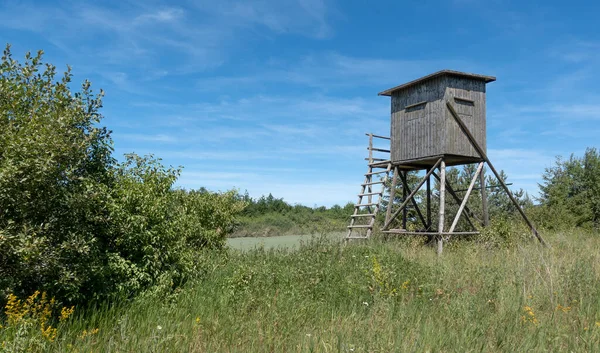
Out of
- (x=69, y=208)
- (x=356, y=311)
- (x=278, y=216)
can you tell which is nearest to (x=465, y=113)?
(x=356, y=311)

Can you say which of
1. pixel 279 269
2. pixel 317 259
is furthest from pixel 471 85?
pixel 279 269

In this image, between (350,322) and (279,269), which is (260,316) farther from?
(279,269)

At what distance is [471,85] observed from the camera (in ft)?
53.0

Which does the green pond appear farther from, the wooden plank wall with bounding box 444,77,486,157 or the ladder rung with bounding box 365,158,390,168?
the wooden plank wall with bounding box 444,77,486,157

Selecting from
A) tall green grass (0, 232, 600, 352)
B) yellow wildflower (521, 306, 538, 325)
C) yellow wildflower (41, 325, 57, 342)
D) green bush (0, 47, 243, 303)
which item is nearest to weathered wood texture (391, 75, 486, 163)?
tall green grass (0, 232, 600, 352)

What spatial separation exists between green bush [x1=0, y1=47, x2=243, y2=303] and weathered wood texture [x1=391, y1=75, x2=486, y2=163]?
10.2 m

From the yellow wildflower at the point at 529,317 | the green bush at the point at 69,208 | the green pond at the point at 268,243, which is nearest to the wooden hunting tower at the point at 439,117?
the green pond at the point at 268,243

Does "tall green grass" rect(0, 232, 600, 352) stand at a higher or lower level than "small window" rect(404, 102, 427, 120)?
lower

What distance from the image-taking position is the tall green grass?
554cm

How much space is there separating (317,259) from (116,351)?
17.5ft

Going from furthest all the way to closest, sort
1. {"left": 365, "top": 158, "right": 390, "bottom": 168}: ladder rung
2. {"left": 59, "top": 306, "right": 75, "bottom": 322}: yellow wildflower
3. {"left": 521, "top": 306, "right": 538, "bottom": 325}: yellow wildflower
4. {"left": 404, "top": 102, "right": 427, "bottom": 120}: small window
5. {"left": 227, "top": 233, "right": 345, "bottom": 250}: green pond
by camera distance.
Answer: {"left": 365, "top": 158, "right": 390, "bottom": 168}: ladder rung → {"left": 404, "top": 102, "right": 427, "bottom": 120}: small window → {"left": 227, "top": 233, "right": 345, "bottom": 250}: green pond → {"left": 521, "top": 306, "right": 538, "bottom": 325}: yellow wildflower → {"left": 59, "top": 306, "right": 75, "bottom": 322}: yellow wildflower

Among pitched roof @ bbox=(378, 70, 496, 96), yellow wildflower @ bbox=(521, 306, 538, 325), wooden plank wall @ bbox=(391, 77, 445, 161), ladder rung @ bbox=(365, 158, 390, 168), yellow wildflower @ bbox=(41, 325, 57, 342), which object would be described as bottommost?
yellow wildflower @ bbox=(41, 325, 57, 342)

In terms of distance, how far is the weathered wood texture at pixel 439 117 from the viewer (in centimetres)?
1556

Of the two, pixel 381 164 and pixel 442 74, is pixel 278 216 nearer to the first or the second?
pixel 381 164
